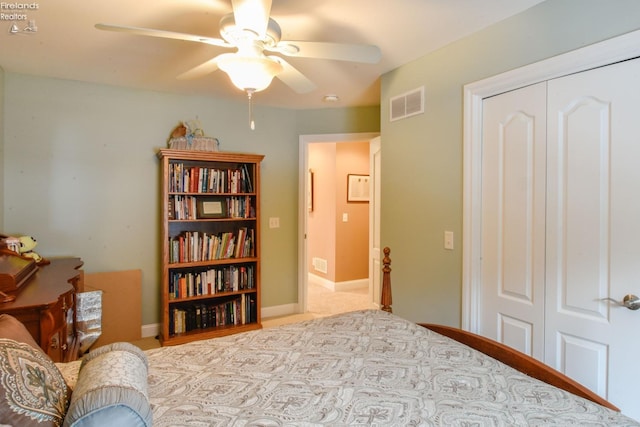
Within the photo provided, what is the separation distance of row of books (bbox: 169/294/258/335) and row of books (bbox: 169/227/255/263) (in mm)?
487

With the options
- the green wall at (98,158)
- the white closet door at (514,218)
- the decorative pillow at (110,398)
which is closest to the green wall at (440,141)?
the white closet door at (514,218)

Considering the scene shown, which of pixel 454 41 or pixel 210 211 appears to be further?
pixel 210 211

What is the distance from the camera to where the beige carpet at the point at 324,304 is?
3.96 meters

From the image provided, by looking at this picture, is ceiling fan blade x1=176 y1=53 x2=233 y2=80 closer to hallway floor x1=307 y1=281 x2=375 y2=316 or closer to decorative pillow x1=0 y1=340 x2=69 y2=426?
decorative pillow x1=0 y1=340 x2=69 y2=426

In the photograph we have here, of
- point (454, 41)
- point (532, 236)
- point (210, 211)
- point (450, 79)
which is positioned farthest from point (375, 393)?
point (210, 211)

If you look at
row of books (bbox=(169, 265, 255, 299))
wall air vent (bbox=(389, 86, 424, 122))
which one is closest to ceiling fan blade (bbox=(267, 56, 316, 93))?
wall air vent (bbox=(389, 86, 424, 122))

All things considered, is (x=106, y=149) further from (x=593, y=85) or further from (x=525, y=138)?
(x=593, y=85)

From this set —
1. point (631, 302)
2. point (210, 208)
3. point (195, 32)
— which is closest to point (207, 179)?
point (210, 208)

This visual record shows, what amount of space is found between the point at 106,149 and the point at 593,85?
3626 millimetres

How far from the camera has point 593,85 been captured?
168 cm

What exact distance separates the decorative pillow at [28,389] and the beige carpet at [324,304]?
2612 millimetres

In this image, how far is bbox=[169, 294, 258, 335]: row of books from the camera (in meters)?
3.40

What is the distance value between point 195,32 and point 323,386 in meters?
2.11

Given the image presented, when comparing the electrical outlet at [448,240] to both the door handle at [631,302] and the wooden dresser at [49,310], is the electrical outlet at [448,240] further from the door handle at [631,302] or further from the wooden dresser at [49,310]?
the wooden dresser at [49,310]
